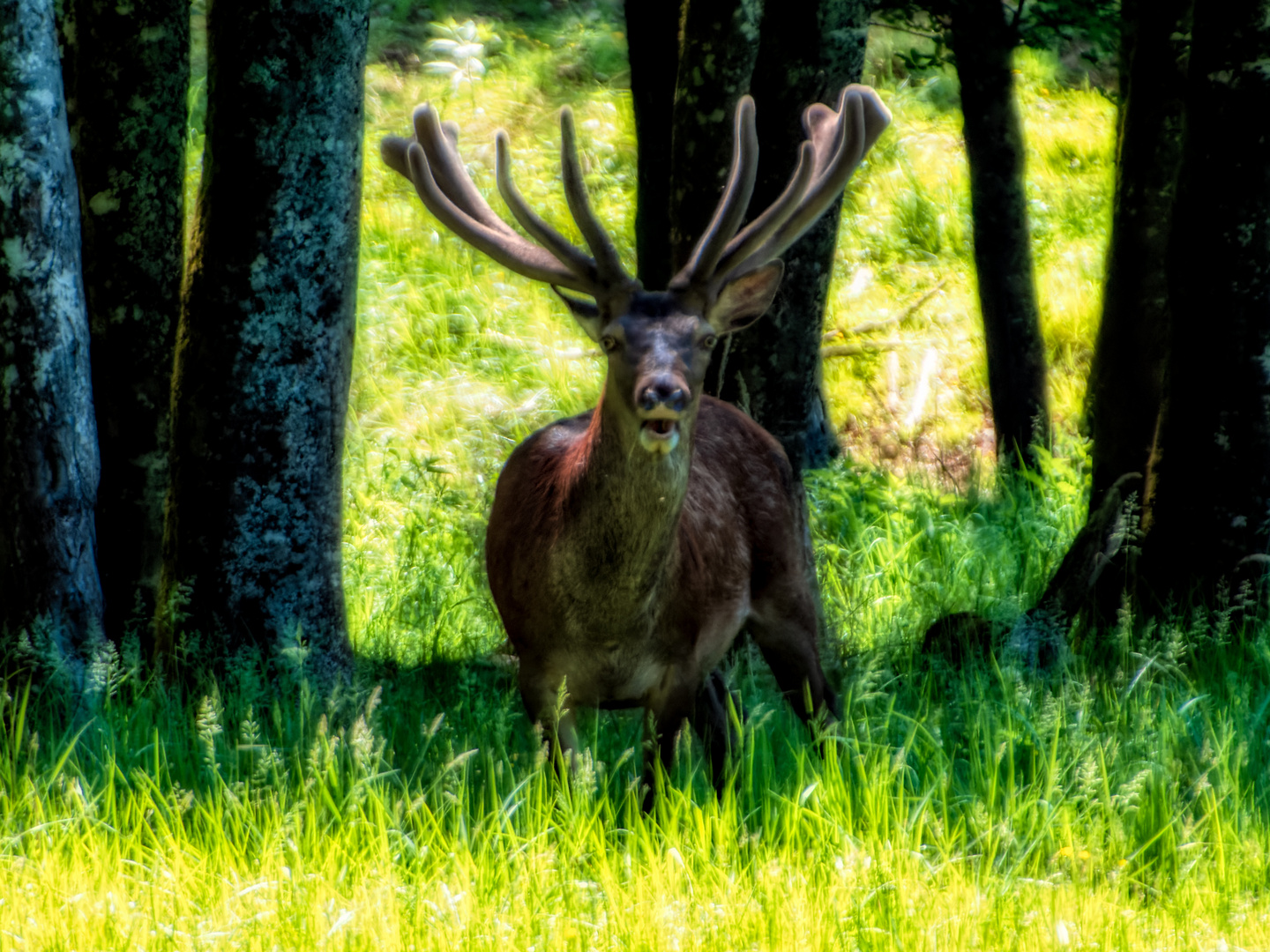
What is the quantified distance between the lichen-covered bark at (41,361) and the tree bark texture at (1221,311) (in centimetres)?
392

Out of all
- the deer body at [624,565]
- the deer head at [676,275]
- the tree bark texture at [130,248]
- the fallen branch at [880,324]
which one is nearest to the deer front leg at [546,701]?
the deer body at [624,565]

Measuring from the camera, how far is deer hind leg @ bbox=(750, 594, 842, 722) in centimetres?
543

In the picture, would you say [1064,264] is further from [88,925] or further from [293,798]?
[88,925]

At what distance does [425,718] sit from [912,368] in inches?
284

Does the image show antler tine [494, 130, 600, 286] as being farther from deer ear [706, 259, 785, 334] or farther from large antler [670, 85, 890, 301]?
deer ear [706, 259, 785, 334]

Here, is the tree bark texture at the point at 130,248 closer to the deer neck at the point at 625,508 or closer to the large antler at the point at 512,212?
the large antler at the point at 512,212

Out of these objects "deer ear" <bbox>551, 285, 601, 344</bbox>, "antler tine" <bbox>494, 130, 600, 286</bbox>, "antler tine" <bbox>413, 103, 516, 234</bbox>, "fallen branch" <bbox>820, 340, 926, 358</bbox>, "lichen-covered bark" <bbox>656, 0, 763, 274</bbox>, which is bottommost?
"fallen branch" <bbox>820, 340, 926, 358</bbox>

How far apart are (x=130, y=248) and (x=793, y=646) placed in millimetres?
2793

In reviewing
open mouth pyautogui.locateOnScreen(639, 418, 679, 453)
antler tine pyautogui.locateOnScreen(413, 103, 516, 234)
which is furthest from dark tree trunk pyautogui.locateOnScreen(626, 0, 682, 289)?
open mouth pyautogui.locateOnScreen(639, 418, 679, 453)

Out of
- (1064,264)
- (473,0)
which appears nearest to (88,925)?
(1064,264)

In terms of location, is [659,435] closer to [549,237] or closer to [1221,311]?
[549,237]

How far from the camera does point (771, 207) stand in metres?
4.73

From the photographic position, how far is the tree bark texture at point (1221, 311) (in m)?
5.82

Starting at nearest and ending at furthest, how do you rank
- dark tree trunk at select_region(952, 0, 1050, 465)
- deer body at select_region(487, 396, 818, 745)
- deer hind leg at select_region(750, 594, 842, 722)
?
deer body at select_region(487, 396, 818, 745), deer hind leg at select_region(750, 594, 842, 722), dark tree trunk at select_region(952, 0, 1050, 465)
